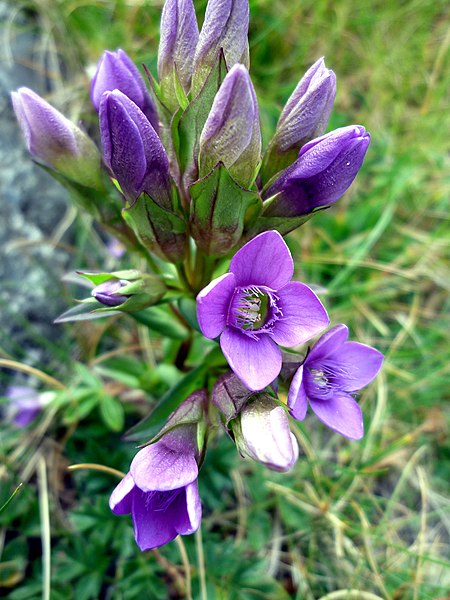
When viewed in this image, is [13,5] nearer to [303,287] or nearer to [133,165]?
[133,165]

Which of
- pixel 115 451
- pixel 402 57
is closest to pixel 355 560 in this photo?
pixel 115 451

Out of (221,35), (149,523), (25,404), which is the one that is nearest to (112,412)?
(25,404)

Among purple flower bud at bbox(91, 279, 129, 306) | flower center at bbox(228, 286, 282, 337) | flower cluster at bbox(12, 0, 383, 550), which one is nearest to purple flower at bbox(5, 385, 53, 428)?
flower cluster at bbox(12, 0, 383, 550)

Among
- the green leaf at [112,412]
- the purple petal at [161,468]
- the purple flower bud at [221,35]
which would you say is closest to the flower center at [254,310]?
the purple petal at [161,468]

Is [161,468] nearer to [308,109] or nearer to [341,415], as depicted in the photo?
[341,415]

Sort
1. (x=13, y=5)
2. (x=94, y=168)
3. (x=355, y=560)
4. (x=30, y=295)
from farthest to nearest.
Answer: (x=13, y=5), (x=30, y=295), (x=355, y=560), (x=94, y=168)

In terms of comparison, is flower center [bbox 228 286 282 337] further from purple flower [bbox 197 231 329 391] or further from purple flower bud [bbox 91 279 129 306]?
purple flower bud [bbox 91 279 129 306]
